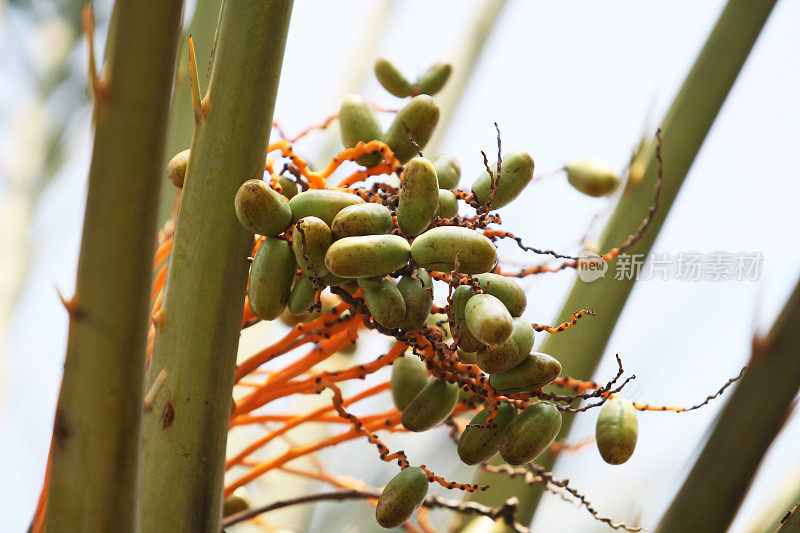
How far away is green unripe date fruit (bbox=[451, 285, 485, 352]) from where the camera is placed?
0.42 metres

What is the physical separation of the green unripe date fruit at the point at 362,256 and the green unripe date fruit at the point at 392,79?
24 cm

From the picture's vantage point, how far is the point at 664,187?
0.72 m

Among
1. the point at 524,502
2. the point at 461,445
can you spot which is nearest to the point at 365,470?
the point at 524,502

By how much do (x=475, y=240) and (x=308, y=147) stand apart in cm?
87

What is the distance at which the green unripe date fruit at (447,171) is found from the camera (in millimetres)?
520

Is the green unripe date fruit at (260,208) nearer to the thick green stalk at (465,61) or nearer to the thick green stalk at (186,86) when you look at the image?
the thick green stalk at (186,86)

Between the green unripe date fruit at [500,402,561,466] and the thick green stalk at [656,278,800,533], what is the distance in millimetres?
114

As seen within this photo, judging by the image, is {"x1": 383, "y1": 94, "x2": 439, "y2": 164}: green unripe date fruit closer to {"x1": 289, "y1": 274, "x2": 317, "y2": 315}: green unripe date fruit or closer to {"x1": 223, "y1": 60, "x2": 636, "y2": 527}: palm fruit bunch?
{"x1": 223, "y1": 60, "x2": 636, "y2": 527}: palm fruit bunch

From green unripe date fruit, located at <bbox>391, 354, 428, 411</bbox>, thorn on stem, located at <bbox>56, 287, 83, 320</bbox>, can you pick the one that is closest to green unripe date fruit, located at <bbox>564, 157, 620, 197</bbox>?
green unripe date fruit, located at <bbox>391, 354, 428, 411</bbox>

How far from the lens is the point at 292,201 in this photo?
17.3 inches

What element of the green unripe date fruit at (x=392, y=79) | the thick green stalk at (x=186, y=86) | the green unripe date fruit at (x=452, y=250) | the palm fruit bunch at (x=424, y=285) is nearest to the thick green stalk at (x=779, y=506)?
the palm fruit bunch at (x=424, y=285)

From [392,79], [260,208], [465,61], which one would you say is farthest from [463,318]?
[465,61]

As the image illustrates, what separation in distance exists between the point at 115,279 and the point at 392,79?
325 mm

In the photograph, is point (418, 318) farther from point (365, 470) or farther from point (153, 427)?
point (365, 470)
